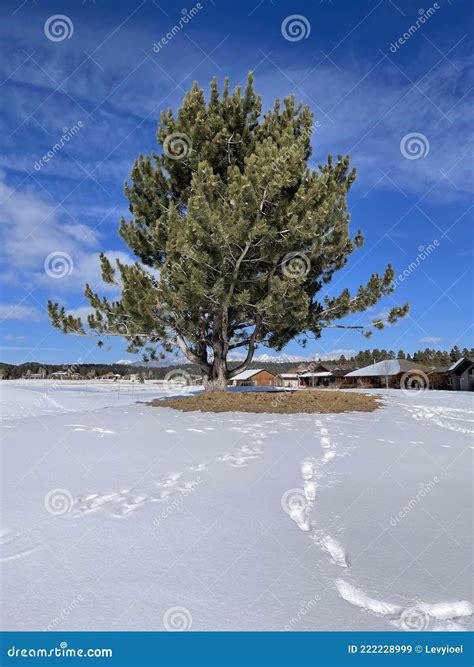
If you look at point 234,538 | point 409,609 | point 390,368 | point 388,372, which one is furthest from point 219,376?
point 390,368

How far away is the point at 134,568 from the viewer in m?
2.28

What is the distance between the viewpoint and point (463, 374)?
39656mm

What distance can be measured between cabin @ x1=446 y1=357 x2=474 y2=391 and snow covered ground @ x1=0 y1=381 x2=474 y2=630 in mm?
38200

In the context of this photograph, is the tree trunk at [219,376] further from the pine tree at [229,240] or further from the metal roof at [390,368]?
the metal roof at [390,368]

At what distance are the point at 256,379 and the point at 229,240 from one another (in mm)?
52159

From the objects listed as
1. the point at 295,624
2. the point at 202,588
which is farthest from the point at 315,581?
the point at 202,588

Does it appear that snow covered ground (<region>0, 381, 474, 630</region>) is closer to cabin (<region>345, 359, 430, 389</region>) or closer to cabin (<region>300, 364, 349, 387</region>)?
cabin (<region>345, 359, 430, 389</region>)

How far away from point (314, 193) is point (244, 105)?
5.49 m

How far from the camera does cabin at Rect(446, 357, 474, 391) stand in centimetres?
3825

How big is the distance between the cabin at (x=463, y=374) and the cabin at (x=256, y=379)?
26149 mm

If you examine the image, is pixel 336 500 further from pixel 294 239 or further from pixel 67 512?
pixel 294 239

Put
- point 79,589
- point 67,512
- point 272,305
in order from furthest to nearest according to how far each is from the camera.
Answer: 1. point 272,305
2. point 67,512
3. point 79,589

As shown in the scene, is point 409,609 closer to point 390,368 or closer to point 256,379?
point 390,368

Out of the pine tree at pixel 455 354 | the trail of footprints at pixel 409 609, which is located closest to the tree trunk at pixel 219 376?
the trail of footprints at pixel 409 609
